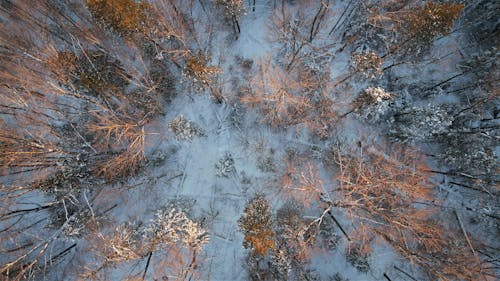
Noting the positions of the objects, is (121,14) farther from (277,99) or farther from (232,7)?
(277,99)

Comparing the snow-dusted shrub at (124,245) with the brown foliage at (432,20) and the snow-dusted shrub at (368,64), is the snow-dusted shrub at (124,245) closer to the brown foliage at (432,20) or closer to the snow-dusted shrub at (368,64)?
the snow-dusted shrub at (368,64)

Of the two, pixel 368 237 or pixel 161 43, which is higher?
pixel 161 43

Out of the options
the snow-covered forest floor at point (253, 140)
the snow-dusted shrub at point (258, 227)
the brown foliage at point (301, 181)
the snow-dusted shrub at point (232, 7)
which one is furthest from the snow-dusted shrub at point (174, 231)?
the snow-dusted shrub at point (232, 7)

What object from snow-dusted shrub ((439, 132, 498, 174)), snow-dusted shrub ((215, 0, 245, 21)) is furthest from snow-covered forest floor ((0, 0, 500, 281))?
snow-dusted shrub ((215, 0, 245, 21))

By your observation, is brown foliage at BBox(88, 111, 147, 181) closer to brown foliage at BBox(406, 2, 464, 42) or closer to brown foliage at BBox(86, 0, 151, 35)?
brown foliage at BBox(86, 0, 151, 35)

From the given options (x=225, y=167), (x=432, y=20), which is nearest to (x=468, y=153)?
(x=432, y=20)

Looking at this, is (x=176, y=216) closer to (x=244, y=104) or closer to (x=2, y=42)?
(x=244, y=104)

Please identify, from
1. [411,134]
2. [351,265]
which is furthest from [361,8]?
[351,265]
